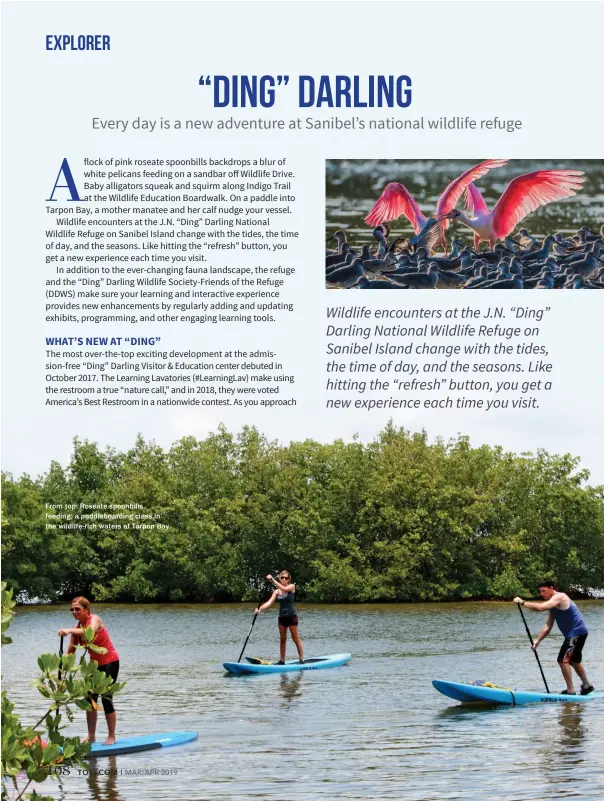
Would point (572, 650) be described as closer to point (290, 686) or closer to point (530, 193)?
point (290, 686)

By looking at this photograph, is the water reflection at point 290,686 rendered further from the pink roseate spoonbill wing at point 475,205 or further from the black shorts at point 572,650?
the pink roseate spoonbill wing at point 475,205

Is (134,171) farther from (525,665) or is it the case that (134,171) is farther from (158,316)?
(525,665)

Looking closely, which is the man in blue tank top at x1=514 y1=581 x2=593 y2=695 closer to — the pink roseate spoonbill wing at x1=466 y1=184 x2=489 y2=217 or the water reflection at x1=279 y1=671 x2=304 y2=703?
the water reflection at x1=279 y1=671 x2=304 y2=703

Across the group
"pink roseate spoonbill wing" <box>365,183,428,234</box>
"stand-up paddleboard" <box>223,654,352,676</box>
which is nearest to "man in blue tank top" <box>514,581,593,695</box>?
"pink roseate spoonbill wing" <box>365,183,428,234</box>

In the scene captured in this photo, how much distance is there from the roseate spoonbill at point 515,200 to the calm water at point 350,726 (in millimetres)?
6391

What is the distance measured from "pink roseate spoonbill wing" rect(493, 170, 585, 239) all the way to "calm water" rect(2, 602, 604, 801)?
21.4 ft

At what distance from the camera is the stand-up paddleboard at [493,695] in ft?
61.7

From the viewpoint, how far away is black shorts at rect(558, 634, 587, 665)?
18359mm

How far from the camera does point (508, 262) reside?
17.1 metres

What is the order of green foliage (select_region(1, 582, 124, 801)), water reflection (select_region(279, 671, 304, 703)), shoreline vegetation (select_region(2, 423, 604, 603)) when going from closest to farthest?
1. green foliage (select_region(1, 582, 124, 801))
2. water reflection (select_region(279, 671, 304, 703))
3. shoreline vegetation (select_region(2, 423, 604, 603))

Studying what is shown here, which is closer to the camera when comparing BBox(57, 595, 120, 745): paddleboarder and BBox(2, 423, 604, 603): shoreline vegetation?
BBox(57, 595, 120, 745): paddleboarder

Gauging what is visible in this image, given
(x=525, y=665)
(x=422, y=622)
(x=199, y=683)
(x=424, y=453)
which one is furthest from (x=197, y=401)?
(x=424, y=453)

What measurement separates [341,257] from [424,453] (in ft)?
104

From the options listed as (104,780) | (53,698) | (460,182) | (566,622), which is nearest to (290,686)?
(566,622)
